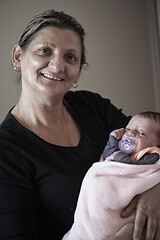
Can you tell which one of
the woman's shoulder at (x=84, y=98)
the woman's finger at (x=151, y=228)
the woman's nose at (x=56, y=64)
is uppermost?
the woman's nose at (x=56, y=64)

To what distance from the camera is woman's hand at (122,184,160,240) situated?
87cm

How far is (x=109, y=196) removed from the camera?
0.91 meters

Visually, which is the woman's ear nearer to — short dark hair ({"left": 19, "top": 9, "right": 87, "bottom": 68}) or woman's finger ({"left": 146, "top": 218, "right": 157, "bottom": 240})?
short dark hair ({"left": 19, "top": 9, "right": 87, "bottom": 68})

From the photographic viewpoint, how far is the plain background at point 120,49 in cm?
223

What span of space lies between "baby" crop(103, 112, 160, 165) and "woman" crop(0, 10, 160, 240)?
15cm

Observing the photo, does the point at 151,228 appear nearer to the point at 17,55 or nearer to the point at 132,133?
the point at 132,133

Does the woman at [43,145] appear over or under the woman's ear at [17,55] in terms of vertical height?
under

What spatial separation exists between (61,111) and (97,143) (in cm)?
25

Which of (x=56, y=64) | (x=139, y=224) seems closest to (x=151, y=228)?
(x=139, y=224)

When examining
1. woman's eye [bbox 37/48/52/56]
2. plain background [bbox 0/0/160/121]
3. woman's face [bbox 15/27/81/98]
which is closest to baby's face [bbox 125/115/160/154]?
woman's face [bbox 15/27/81/98]

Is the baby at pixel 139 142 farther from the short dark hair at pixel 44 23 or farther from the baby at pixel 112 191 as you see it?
the short dark hair at pixel 44 23

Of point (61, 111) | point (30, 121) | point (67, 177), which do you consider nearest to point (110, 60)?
point (61, 111)

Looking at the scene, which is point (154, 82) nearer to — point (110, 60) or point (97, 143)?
point (110, 60)

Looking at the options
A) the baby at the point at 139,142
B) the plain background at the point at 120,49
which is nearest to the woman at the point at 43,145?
the baby at the point at 139,142
